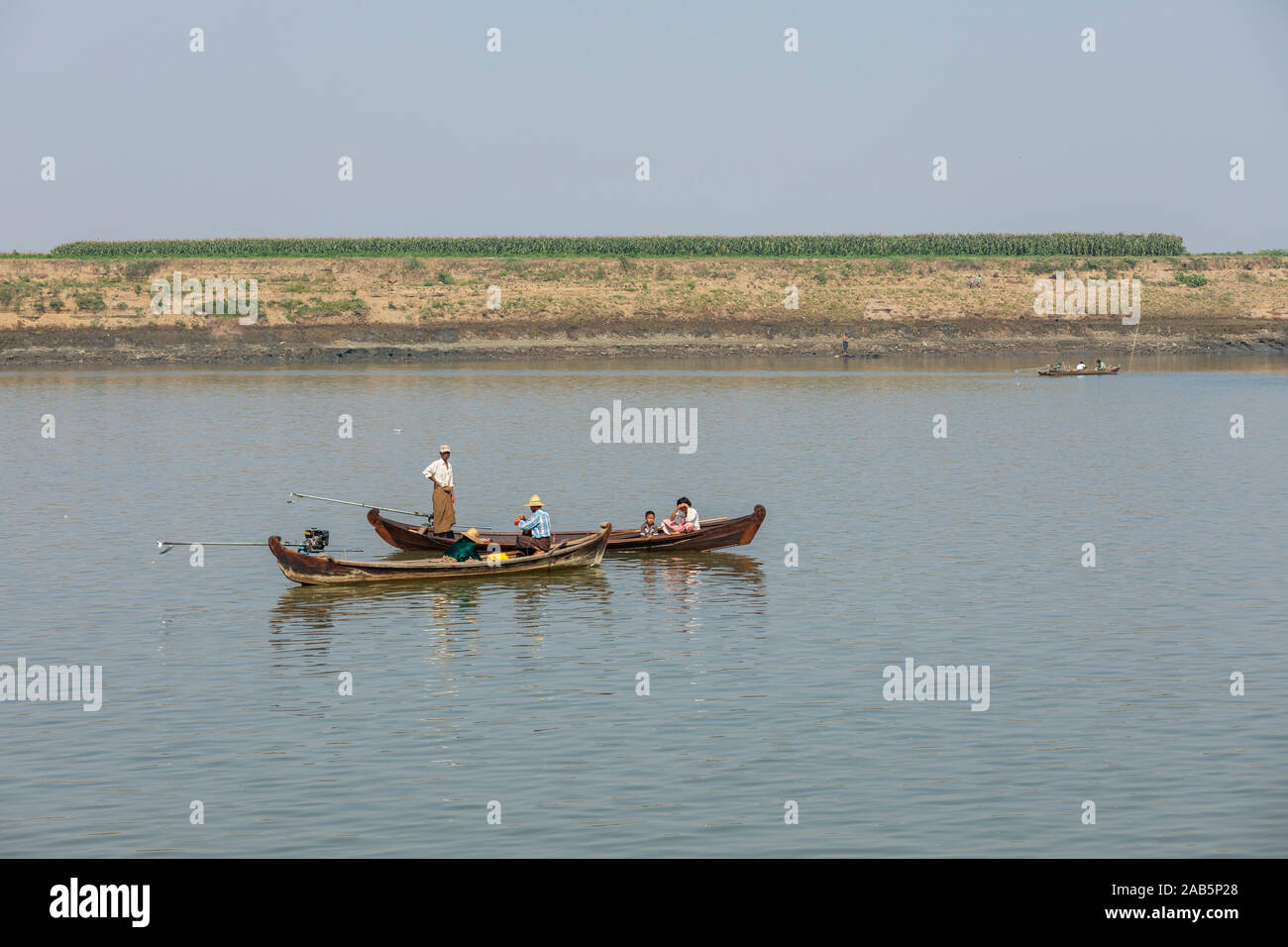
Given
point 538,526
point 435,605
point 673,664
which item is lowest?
point 673,664

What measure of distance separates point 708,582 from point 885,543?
212 inches

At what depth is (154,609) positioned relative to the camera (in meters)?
25.1

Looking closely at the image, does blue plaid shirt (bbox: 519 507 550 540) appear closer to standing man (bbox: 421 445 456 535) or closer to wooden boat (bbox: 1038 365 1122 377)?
standing man (bbox: 421 445 456 535)

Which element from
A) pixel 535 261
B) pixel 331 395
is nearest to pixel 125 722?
pixel 331 395

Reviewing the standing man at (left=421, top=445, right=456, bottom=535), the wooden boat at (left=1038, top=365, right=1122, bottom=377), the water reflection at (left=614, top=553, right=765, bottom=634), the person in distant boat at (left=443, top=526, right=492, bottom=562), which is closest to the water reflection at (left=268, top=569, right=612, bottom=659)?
the person in distant boat at (left=443, top=526, right=492, bottom=562)

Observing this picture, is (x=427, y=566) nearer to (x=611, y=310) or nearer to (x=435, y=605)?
(x=435, y=605)

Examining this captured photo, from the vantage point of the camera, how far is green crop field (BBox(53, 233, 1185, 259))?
13925 cm

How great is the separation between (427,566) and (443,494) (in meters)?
3.32

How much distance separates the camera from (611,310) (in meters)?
114

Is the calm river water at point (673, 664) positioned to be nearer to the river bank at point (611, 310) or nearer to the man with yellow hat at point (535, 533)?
the man with yellow hat at point (535, 533)

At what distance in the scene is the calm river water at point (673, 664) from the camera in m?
14.8

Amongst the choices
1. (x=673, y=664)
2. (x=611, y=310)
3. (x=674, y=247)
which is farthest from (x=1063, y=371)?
(x=673, y=664)

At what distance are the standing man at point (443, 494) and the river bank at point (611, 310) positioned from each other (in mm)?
72589

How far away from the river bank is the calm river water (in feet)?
187
